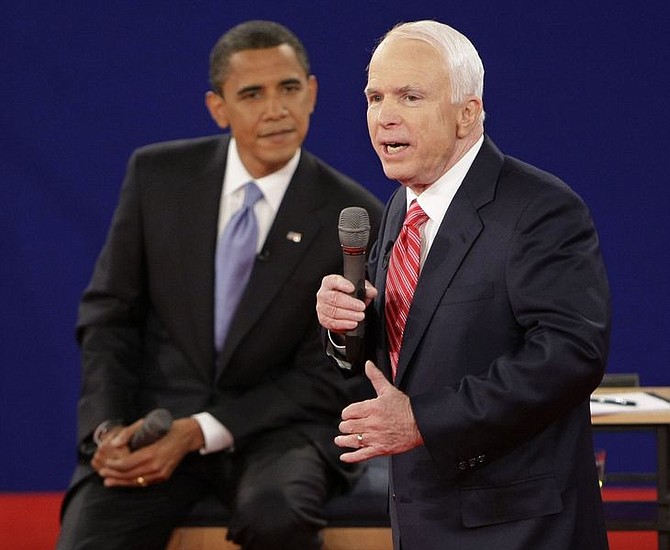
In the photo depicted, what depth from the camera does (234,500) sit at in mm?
2867

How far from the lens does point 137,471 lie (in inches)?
113

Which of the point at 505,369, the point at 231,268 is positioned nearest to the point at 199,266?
the point at 231,268

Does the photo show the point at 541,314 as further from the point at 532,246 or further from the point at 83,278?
the point at 83,278

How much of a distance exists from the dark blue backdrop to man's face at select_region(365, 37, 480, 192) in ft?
6.45

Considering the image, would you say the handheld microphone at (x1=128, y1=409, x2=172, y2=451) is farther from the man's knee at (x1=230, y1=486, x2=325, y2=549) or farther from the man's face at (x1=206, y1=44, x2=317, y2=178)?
the man's face at (x1=206, y1=44, x2=317, y2=178)

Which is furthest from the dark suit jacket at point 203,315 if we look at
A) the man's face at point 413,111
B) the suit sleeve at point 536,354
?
the suit sleeve at point 536,354

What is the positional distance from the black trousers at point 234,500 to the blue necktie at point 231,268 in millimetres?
305

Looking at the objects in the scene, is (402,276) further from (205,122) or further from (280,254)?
(205,122)

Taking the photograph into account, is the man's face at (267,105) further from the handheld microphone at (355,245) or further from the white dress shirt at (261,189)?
the handheld microphone at (355,245)

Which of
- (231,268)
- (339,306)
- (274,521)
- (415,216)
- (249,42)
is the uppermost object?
(249,42)

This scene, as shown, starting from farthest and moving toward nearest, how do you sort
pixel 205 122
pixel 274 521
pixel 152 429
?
1. pixel 205 122
2. pixel 152 429
3. pixel 274 521

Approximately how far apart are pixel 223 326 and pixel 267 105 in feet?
1.95

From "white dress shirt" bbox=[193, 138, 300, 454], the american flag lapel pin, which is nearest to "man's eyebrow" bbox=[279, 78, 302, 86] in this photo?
"white dress shirt" bbox=[193, 138, 300, 454]

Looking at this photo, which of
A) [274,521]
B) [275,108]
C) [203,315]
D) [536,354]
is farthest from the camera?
[275,108]
